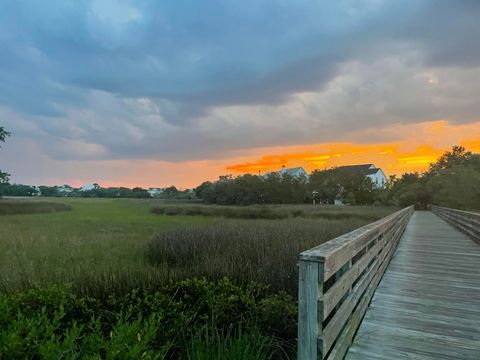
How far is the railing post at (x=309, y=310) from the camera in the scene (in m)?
2.02

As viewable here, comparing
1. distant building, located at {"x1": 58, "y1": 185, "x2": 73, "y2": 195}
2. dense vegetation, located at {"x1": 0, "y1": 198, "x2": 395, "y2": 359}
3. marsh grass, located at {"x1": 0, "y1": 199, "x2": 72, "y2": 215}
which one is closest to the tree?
marsh grass, located at {"x1": 0, "y1": 199, "x2": 72, "y2": 215}

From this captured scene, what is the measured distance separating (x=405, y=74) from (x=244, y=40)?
647 cm

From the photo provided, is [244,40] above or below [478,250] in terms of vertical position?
above

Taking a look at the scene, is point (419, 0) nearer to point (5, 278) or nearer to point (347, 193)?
point (5, 278)

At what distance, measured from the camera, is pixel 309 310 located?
2.03 meters

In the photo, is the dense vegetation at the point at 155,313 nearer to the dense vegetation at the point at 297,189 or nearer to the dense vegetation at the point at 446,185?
the dense vegetation at the point at 446,185

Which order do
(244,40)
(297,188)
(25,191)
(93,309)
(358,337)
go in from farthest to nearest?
1. (25,191)
2. (297,188)
3. (244,40)
4. (93,309)
5. (358,337)

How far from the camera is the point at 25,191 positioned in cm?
8306

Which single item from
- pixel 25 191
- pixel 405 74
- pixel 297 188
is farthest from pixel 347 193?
pixel 25 191

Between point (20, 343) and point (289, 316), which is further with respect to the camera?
point (289, 316)

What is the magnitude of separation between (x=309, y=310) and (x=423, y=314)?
2.72 m

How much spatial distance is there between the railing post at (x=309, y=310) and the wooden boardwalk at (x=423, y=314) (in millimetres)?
1047

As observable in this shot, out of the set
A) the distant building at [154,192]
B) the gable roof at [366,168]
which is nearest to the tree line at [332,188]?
the gable roof at [366,168]

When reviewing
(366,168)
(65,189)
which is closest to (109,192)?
(65,189)
